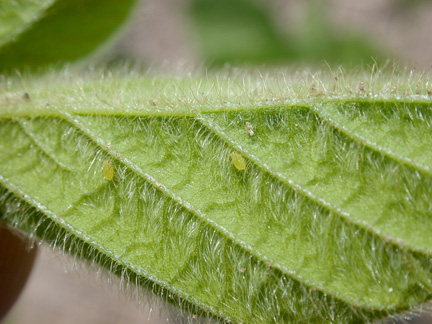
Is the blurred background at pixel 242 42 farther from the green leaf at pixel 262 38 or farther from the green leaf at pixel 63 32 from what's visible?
the green leaf at pixel 63 32

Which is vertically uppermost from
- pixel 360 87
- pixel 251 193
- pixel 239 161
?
pixel 360 87

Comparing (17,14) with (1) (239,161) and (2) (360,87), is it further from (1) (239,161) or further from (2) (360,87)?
(2) (360,87)

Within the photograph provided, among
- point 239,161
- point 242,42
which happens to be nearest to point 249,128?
point 239,161

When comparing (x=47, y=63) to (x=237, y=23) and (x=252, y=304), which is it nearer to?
(x=252, y=304)

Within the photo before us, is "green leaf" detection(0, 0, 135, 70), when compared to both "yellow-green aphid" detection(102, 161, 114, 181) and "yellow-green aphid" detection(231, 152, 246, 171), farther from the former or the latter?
"yellow-green aphid" detection(231, 152, 246, 171)

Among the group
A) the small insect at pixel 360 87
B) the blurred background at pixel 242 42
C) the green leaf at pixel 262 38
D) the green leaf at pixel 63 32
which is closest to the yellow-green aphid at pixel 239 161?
the small insect at pixel 360 87

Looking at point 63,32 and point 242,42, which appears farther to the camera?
point 242,42
